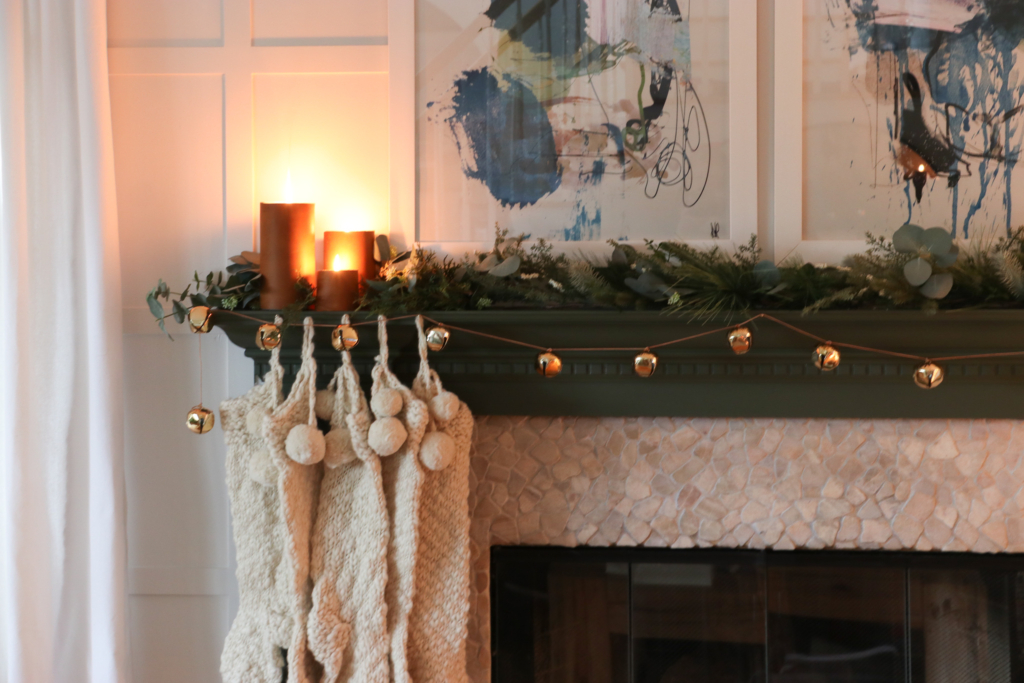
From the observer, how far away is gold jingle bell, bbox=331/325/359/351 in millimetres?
1186

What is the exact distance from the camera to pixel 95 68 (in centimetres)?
133

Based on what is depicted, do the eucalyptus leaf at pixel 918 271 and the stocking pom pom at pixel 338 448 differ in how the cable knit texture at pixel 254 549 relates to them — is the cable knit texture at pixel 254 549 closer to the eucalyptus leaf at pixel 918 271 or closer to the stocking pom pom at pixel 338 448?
the stocking pom pom at pixel 338 448

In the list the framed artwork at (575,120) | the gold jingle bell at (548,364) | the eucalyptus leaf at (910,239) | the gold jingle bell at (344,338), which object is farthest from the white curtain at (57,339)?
the eucalyptus leaf at (910,239)

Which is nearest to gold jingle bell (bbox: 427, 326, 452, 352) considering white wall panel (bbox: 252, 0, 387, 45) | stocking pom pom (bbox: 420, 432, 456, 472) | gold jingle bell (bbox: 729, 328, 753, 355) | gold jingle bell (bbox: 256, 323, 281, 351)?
stocking pom pom (bbox: 420, 432, 456, 472)

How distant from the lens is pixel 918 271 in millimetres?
1146

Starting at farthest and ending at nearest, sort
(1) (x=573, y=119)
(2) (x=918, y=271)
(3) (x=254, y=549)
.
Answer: (1) (x=573, y=119) → (3) (x=254, y=549) → (2) (x=918, y=271)

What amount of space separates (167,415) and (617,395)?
921mm

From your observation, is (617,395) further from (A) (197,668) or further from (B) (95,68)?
(B) (95,68)

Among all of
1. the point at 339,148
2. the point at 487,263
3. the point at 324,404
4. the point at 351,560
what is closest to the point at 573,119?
the point at 487,263

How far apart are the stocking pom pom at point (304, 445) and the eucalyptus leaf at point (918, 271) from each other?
103 centimetres

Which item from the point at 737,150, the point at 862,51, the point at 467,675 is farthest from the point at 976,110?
the point at 467,675

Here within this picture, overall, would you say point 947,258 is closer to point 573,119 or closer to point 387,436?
point 573,119

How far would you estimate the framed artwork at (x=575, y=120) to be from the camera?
4.39 ft

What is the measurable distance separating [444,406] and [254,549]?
44cm
